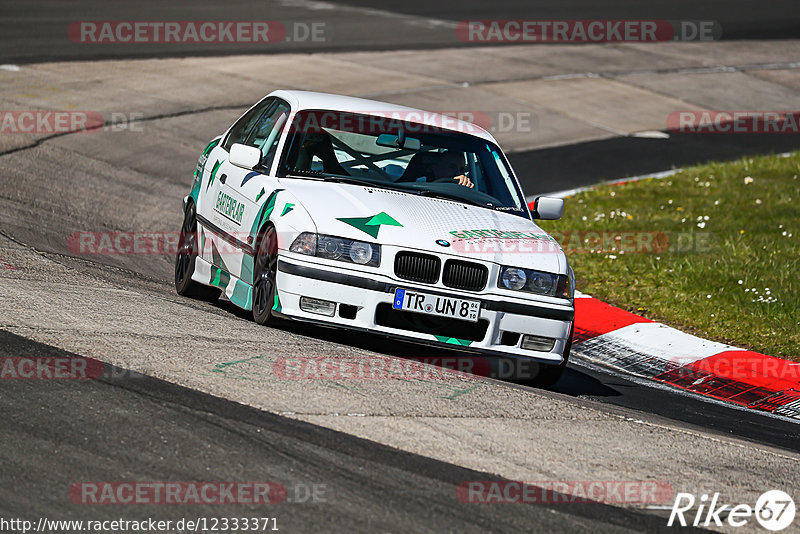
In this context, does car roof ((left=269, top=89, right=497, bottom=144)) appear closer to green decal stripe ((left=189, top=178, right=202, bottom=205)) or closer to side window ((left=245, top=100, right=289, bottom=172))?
side window ((left=245, top=100, right=289, bottom=172))

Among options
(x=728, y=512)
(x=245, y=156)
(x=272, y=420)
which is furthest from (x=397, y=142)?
(x=728, y=512)

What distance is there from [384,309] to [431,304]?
28 cm

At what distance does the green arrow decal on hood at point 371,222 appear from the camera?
7.12 meters

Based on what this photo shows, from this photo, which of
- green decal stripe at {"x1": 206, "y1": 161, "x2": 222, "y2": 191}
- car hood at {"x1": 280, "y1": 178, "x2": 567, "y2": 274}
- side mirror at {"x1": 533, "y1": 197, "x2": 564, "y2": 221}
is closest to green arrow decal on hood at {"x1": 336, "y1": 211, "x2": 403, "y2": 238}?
car hood at {"x1": 280, "y1": 178, "x2": 567, "y2": 274}

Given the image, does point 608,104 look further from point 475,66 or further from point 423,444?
point 423,444

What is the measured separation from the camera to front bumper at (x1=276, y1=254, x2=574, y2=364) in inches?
276

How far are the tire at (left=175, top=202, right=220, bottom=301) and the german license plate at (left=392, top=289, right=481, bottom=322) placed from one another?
2.44 m

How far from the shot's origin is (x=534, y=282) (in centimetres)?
732

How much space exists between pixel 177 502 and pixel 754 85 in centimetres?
2069

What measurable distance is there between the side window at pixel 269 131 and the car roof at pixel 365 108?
88mm

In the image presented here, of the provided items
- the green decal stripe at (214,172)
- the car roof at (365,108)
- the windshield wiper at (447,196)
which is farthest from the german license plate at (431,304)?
the green decal stripe at (214,172)

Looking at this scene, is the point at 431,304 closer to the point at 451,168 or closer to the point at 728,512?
the point at 451,168

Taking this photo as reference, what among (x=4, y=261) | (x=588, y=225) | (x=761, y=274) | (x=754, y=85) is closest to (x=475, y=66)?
(x=754, y=85)

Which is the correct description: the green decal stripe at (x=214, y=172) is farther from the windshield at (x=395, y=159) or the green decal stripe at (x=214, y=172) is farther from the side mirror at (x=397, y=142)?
→ the side mirror at (x=397, y=142)
